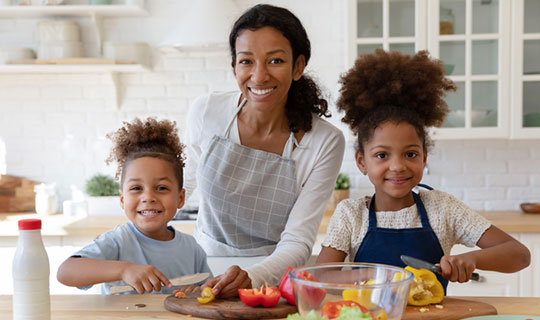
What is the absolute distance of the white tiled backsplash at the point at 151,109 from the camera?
3.49m

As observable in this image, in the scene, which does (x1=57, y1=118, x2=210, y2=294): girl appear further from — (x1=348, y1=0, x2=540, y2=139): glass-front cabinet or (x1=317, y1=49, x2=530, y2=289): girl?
(x1=348, y1=0, x2=540, y2=139): glass-front cabinet

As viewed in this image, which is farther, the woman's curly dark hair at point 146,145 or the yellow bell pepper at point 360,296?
the woman's curly dark hair at point 146,145

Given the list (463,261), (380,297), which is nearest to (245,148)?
(463,261)

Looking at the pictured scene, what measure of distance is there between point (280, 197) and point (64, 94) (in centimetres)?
228

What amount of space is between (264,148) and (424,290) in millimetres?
842

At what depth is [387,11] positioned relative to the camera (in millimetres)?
3148

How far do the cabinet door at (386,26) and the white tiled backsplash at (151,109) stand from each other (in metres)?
0.36

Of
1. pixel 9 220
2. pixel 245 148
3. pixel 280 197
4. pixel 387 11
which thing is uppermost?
pixel 387 11

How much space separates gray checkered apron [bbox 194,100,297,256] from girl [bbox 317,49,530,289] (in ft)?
0.95

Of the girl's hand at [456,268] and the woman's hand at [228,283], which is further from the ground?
the girl's hand at [456,268]

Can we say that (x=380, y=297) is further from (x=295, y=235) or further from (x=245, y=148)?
(x=245, y=148)

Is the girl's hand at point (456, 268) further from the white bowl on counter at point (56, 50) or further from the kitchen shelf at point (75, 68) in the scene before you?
the white bowl on counter at point (56, 50)

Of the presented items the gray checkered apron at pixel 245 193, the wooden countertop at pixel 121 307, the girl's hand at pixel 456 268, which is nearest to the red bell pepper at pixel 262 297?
the wooden countertop at pixel 121 307

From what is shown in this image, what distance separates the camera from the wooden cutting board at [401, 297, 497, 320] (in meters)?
1.08
